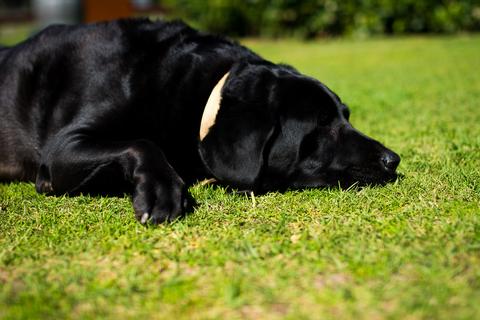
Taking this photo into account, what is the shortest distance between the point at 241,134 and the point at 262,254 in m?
0.77

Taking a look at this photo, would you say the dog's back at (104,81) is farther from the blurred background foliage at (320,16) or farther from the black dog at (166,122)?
the blurred background foliage at (320,16)

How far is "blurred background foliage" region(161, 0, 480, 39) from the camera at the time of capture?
1326 cm

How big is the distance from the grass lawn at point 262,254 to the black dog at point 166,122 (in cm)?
13

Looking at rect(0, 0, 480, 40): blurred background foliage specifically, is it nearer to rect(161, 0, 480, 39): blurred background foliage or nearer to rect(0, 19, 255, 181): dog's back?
rect(161, 0, 480, 39): blurred background foliage

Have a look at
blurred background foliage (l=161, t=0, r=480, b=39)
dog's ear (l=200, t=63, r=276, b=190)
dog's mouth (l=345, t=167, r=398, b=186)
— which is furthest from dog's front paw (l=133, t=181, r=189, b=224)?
blurred background foliage (l=161, t=0, r=480, b=39)

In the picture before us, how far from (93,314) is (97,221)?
0.93 m

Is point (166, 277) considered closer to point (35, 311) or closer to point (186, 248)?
point (186, 248)

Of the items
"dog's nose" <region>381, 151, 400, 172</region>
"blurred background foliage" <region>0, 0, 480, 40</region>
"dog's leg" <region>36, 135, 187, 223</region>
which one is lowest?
"blurred background foliage" <region>0, 0, 480, 40</region>

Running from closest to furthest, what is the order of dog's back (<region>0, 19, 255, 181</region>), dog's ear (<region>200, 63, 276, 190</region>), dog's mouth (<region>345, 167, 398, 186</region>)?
dog's ear (<region>200, 63, 276, 190</region>) → dog's mouth (<region>345, 167, 398, 186</region>) → dog's back (<region>0, 19, 255, 181</region>)

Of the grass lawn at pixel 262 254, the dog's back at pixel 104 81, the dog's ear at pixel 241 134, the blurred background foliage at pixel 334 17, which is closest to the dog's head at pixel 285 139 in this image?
the dog's ear at pixel 241 134

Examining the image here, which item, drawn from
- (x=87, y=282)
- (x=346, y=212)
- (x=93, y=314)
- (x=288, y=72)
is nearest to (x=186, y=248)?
(x=87, y=282)

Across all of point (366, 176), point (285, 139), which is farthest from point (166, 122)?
point (366, 176)

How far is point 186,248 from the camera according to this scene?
7.24 feet

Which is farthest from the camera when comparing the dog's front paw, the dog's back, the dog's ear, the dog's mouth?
the dog's back
